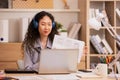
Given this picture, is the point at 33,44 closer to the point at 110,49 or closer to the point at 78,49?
the point at 78,49

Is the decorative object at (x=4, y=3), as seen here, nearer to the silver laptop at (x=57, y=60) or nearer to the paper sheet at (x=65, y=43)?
the paper sheet at (x=65, y=43)

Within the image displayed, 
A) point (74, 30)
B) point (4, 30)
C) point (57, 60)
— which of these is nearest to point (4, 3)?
point (4, 30)

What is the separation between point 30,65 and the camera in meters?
2.84

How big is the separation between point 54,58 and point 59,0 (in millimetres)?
2133

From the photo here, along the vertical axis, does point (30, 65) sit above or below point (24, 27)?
below

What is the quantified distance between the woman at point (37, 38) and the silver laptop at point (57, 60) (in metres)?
0.51

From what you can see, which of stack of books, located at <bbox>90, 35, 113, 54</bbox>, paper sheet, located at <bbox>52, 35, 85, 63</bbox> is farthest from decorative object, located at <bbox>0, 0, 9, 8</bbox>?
paper sheet, located at <bbox>52, 35, 85, 63</bbox>

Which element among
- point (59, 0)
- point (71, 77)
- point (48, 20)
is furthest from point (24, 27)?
point (71, 77)

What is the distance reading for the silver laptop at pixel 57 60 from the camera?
91.4 inches

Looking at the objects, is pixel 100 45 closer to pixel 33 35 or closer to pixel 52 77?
pixel 33 35

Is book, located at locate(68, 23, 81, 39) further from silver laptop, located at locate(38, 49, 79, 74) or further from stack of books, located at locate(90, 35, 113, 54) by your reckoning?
silver laptop, located at locate(38, 49, 79, 74)

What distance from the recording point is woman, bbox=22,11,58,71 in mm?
2950

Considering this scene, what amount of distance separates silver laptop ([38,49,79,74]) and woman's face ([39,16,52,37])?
715 mm

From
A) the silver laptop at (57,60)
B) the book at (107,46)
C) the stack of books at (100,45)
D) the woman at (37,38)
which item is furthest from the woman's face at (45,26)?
the book at (107,46)
